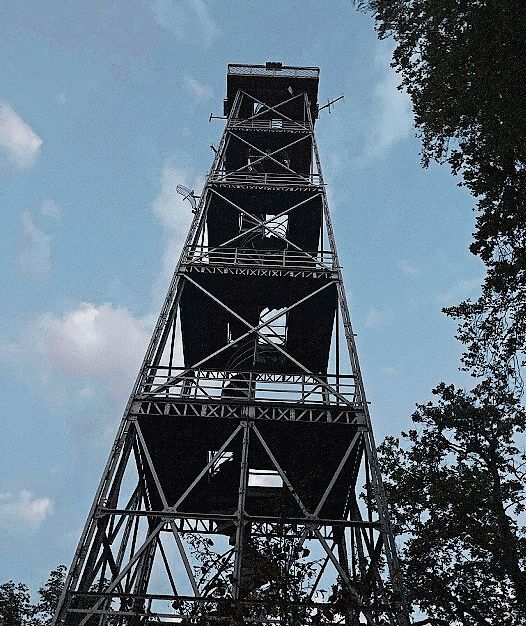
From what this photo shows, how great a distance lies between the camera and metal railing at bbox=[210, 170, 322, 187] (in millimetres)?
20453

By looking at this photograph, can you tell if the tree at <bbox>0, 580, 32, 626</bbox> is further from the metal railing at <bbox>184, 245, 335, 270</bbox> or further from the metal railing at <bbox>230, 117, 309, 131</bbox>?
the metal railing at <bbox>230, 117, 309, 131</bbox>

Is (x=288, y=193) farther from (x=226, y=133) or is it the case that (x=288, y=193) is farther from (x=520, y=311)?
(x=520, y=311)

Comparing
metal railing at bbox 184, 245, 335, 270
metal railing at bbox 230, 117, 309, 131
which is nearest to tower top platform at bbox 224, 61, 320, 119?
metal railing at bbox 230, 117, 309, 131

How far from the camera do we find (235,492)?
46.9 ft

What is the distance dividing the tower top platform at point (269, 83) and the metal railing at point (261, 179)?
275 inches

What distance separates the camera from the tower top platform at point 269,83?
27188mm

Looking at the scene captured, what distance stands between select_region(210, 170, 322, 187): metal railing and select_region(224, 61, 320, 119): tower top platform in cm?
698

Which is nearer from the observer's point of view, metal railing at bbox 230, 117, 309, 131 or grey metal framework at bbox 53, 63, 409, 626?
grey metal framework at bbox 53, 63, 409, 626

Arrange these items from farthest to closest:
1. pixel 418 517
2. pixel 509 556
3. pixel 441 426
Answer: pixel 441 426
pixel 418 517
pixel 509 556

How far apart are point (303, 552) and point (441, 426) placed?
10757 mm

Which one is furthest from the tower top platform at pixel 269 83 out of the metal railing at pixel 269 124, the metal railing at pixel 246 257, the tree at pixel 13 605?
the tree at pixel 13 605

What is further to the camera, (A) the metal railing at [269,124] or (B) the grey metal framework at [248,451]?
(A) the metal railing at [269,124]

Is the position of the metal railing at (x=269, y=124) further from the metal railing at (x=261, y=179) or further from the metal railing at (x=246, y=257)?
the metal railing at (x=246, y=257)

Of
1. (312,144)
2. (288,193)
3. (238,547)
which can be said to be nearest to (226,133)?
(312,144)
